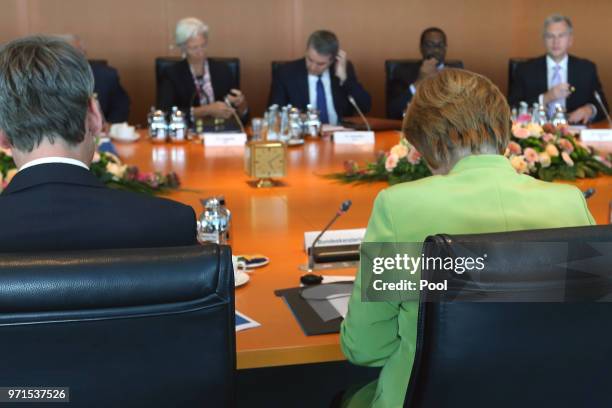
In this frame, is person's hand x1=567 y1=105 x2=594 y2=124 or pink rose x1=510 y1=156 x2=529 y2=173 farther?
person's hand x1=567 y1=105 x2=594 y2=124

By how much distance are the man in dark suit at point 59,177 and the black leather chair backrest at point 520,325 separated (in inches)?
19.0

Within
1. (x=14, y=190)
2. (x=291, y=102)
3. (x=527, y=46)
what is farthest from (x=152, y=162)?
(x=527, y=46)

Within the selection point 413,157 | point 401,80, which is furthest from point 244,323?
point 401,80

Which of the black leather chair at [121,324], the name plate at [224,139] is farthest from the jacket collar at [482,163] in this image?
the name plate at [224,139]

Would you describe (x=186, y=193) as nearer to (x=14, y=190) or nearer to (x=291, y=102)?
(x=14, y=190)

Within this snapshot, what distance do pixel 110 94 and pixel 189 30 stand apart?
2.21 ft

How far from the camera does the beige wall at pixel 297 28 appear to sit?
255 inches

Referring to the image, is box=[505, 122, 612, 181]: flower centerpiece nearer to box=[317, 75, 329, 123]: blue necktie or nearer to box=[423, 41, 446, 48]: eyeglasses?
box=[317, 75, 329, 123]: blue necktie

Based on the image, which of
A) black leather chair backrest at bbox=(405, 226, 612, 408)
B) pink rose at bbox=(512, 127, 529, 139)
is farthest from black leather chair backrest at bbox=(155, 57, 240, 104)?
black leather chair backrest at bbox=(405, 226, 612, 408)

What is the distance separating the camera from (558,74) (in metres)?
5.50

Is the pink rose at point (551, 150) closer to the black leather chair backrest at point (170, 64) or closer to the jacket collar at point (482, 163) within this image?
the jacket collar at point (482, 163)

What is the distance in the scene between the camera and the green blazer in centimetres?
135

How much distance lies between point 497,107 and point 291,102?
3706mm

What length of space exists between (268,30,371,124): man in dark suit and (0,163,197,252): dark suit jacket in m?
3.72
